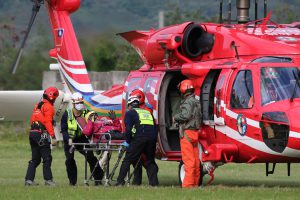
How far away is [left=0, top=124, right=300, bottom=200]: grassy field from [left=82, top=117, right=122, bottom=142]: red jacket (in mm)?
1001

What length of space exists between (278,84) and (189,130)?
5.84 ft

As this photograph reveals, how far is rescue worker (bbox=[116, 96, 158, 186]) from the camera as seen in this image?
67.9ft

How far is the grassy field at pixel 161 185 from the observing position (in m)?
18.0

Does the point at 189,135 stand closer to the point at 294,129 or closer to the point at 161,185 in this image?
the point at 294,129

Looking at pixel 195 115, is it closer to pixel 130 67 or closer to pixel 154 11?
pixel 130 67

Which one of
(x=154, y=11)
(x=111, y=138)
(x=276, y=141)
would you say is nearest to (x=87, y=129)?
(x=111, y=138)

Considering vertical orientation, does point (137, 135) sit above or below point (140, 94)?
below

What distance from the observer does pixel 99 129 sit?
72.4 feet

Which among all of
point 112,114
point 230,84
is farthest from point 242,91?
point 112,114

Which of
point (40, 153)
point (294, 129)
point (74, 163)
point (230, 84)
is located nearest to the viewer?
point (294, 129)

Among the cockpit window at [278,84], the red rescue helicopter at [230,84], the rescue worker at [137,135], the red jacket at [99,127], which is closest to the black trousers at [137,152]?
the rescue worker at [137,135]

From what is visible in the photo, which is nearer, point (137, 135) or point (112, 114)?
point (137, 135)

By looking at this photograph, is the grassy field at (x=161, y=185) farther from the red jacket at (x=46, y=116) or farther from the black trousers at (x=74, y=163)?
the red jacket at (x=46, y=116)

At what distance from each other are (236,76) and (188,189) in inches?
90.1
